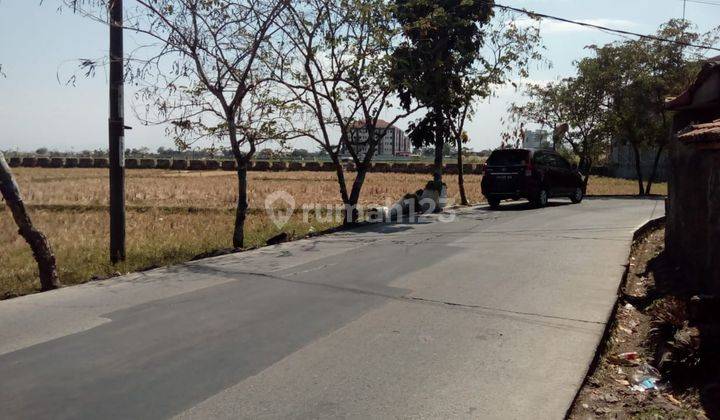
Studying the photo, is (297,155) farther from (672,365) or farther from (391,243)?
(672,365)

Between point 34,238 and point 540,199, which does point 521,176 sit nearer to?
point 540,199

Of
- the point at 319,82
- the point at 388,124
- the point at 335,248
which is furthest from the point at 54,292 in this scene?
the point at 388,124

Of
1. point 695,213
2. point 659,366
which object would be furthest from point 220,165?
point 659,366

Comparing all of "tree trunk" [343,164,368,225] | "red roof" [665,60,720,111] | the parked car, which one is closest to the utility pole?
"tree trunk" [343,164,368,225]

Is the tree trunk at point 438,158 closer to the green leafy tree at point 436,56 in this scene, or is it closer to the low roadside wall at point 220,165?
the green leafy tree at point 436,56

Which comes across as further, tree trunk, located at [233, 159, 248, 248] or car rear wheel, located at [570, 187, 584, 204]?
car rear wheel, located at [570, 187, 584, 204]

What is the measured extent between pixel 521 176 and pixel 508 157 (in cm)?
73

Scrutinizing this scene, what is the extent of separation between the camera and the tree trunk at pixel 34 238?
7.60 metres

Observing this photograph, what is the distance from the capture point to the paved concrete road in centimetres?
415

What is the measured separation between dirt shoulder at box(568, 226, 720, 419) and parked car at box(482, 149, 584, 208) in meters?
11.0

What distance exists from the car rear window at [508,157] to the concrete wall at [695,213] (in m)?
8.36

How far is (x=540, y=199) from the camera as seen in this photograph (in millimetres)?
18172

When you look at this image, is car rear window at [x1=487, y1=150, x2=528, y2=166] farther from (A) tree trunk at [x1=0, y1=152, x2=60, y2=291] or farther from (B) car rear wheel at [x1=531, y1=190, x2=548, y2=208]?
(A) tree trunk at [x1=0, y1=152, x2=60, y2=291]

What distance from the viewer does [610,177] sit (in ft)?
157
